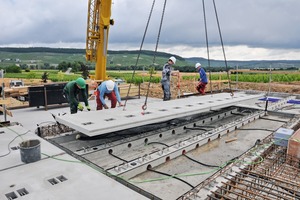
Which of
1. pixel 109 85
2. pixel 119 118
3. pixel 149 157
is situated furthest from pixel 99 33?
pixel 149 157

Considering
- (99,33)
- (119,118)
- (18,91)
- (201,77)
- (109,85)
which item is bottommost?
(119,118)

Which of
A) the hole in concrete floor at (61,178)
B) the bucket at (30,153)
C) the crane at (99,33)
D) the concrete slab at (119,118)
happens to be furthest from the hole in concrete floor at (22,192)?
the crane at (99,33)

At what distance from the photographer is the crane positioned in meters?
8.98

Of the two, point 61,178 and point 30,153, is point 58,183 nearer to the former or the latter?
point 61,178

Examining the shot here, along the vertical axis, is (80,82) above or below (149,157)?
above

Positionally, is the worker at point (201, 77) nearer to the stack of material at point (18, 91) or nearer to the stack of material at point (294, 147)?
the stack of material at point (294, 147)

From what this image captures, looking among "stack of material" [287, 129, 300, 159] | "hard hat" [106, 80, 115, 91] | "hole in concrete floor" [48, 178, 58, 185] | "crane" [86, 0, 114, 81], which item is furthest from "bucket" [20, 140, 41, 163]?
"crane" [86, 0, 114, 81]

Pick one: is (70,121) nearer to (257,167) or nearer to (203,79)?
(257,167)

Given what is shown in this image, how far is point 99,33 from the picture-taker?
947 cm

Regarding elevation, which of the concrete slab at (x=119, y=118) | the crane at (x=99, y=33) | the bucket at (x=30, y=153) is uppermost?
the crane at (x=99, y=33)

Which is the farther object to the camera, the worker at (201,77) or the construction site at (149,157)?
the worker at (201,77)

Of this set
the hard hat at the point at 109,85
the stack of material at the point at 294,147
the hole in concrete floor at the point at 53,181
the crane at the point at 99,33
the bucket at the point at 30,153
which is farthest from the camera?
the crane at the point at 99,33

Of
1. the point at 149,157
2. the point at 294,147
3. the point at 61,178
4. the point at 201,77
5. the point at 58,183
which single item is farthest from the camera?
the point at 201,77

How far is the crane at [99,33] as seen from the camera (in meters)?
8.98
